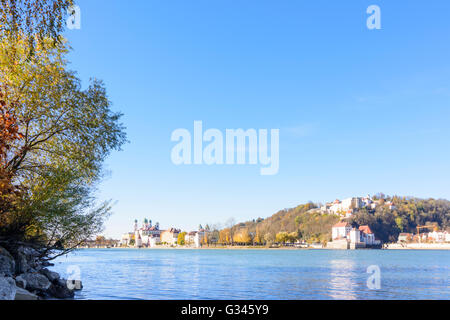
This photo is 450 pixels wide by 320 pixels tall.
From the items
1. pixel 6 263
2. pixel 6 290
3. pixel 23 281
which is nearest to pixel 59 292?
pixel 23 281

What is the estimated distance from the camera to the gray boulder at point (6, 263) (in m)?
15.8

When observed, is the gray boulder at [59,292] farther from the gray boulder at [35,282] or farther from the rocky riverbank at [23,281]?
the gray boulder at [35,282]

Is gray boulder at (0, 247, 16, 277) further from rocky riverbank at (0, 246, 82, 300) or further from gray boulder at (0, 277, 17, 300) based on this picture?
gray boulder at (0, 277, 17, 300)

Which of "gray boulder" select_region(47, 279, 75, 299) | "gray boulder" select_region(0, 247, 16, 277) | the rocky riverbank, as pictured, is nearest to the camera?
the rocky riverbank

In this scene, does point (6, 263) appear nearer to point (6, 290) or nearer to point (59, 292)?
point (6, 290)

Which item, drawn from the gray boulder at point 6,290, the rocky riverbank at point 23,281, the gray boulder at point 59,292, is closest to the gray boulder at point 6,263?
the rocky riverbank at point 23,281

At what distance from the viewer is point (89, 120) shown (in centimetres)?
2041

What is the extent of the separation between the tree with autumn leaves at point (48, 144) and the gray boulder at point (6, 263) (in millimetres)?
537

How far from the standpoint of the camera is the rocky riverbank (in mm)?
12904

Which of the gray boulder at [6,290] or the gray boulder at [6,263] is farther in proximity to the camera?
the gray boulder at [6,263]

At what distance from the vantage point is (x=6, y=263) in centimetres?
1617

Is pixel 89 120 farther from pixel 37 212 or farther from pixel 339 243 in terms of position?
pixel 339 243

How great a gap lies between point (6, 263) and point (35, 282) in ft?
9.44

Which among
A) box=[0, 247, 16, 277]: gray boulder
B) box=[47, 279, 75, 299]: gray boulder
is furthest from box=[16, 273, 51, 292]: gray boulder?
box=[47, 279, 75, 299]: gray boulder
